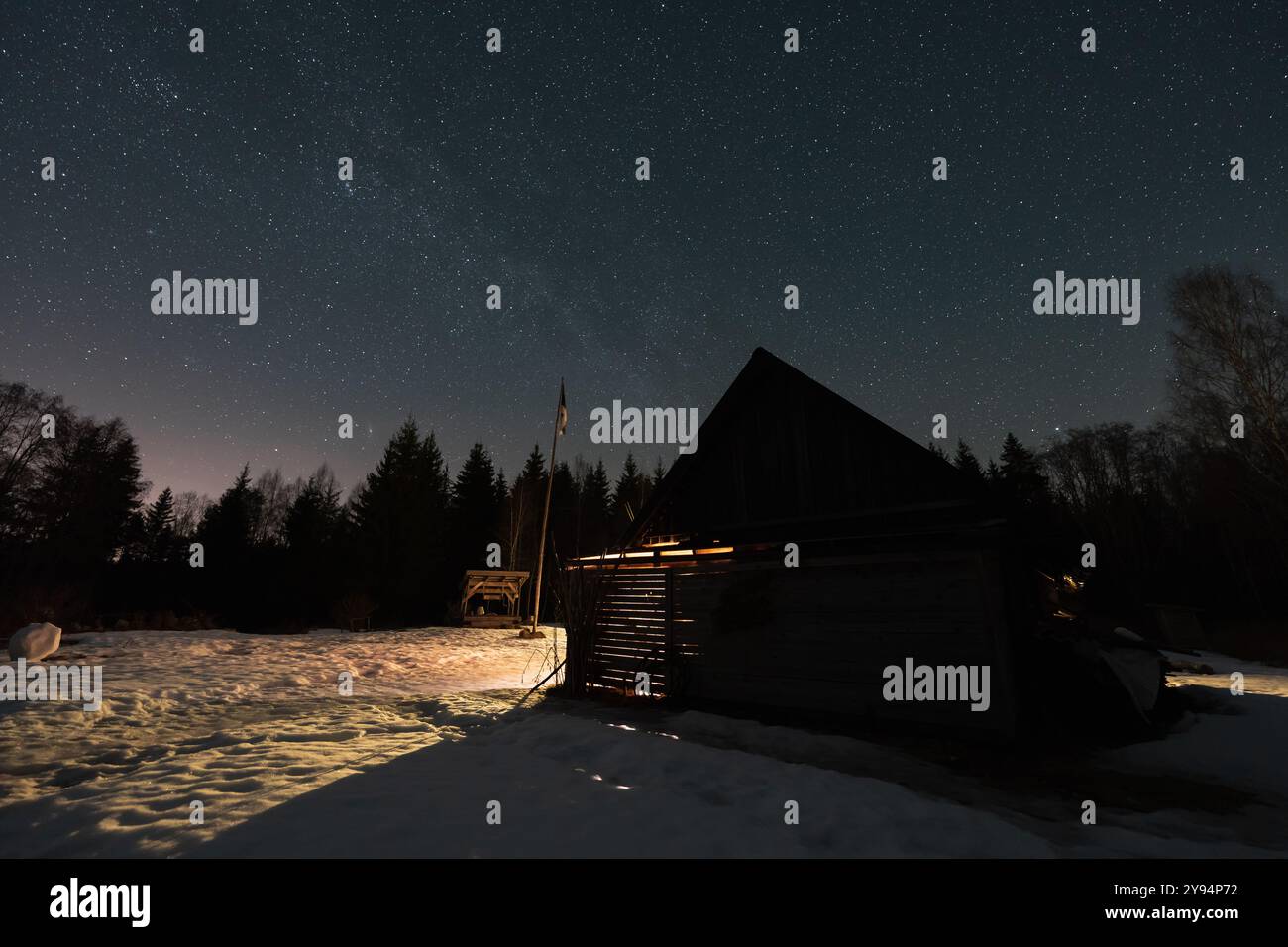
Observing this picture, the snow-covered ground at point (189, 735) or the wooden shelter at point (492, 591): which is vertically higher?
the snow-covered ground at point (189, 735)

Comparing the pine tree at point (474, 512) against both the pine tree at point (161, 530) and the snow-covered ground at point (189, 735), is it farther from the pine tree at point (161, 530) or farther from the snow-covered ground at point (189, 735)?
the snow-covered ground at point (189, 735)

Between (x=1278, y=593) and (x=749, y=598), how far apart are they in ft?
119

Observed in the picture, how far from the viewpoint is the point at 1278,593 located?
2733 centimetres

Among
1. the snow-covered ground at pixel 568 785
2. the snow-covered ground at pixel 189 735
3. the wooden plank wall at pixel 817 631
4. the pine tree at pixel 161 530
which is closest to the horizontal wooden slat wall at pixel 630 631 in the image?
the wooden plank wall at pixel 817 631

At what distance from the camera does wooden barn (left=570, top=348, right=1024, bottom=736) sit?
7.07 meters

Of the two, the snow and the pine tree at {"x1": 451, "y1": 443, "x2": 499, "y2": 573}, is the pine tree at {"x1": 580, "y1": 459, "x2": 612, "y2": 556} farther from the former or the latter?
the snow

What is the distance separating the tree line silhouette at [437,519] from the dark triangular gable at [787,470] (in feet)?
30.3

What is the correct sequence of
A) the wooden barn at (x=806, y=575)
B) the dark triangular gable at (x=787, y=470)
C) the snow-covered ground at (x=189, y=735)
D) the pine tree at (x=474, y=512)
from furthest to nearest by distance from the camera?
the pine tree at (x=474, y=512)
the dark triangular gable at (x=787, y=470)
the wooden barn at (x=806, y=575)
the snow-covered ground at (x=189, y=735)

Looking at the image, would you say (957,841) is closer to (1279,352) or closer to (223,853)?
(223,853)

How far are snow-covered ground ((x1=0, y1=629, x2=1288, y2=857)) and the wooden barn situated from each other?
1.07m

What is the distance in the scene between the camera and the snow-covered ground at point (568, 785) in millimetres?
3389

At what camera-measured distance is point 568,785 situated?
14.7 ft

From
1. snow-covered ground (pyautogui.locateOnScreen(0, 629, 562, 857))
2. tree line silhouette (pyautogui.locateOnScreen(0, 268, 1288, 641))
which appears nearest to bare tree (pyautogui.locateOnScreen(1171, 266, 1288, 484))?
tree line silhouette (pyautogui.locateOnScreen(0, 268, 1288, 641))
